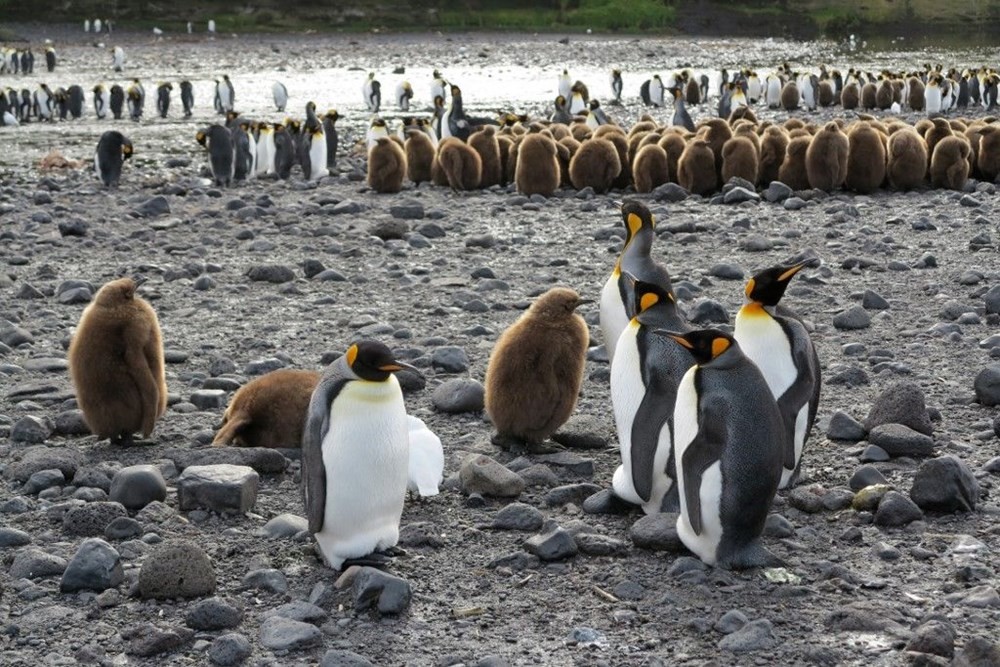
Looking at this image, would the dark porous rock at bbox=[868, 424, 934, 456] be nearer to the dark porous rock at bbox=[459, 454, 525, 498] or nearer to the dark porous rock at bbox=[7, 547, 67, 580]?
the dark porous rock at bbox=[459, 454, 525, 498]

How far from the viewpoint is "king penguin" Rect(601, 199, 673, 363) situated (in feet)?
18.7

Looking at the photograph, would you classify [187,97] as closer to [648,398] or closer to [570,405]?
[570,405]

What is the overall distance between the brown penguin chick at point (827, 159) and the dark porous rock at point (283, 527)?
861 centimetres

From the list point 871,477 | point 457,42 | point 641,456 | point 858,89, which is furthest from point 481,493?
point 457,42

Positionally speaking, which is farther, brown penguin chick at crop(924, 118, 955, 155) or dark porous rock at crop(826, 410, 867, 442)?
brown penguin chick at crop(924, 118, 955, 155)

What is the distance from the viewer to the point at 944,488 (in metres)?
4.44

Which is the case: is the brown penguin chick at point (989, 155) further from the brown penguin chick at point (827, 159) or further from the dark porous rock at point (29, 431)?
the dark porous rock at point (29, 431)

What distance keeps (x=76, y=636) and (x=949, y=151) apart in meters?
10.6

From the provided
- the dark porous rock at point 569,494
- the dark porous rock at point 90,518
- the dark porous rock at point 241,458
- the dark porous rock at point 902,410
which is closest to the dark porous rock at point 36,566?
the dark porous rock at point 90,518

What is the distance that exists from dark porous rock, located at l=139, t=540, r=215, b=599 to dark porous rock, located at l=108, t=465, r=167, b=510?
766 millimetres

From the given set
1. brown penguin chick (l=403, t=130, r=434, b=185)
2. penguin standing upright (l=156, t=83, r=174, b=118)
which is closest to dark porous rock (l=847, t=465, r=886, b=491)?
brown penguin chick (l=403, t=130, r=434, b=185)

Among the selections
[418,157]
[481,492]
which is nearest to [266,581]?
[481,492]

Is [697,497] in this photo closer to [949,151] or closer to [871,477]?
[871,477]

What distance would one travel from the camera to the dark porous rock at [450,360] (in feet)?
21.3
